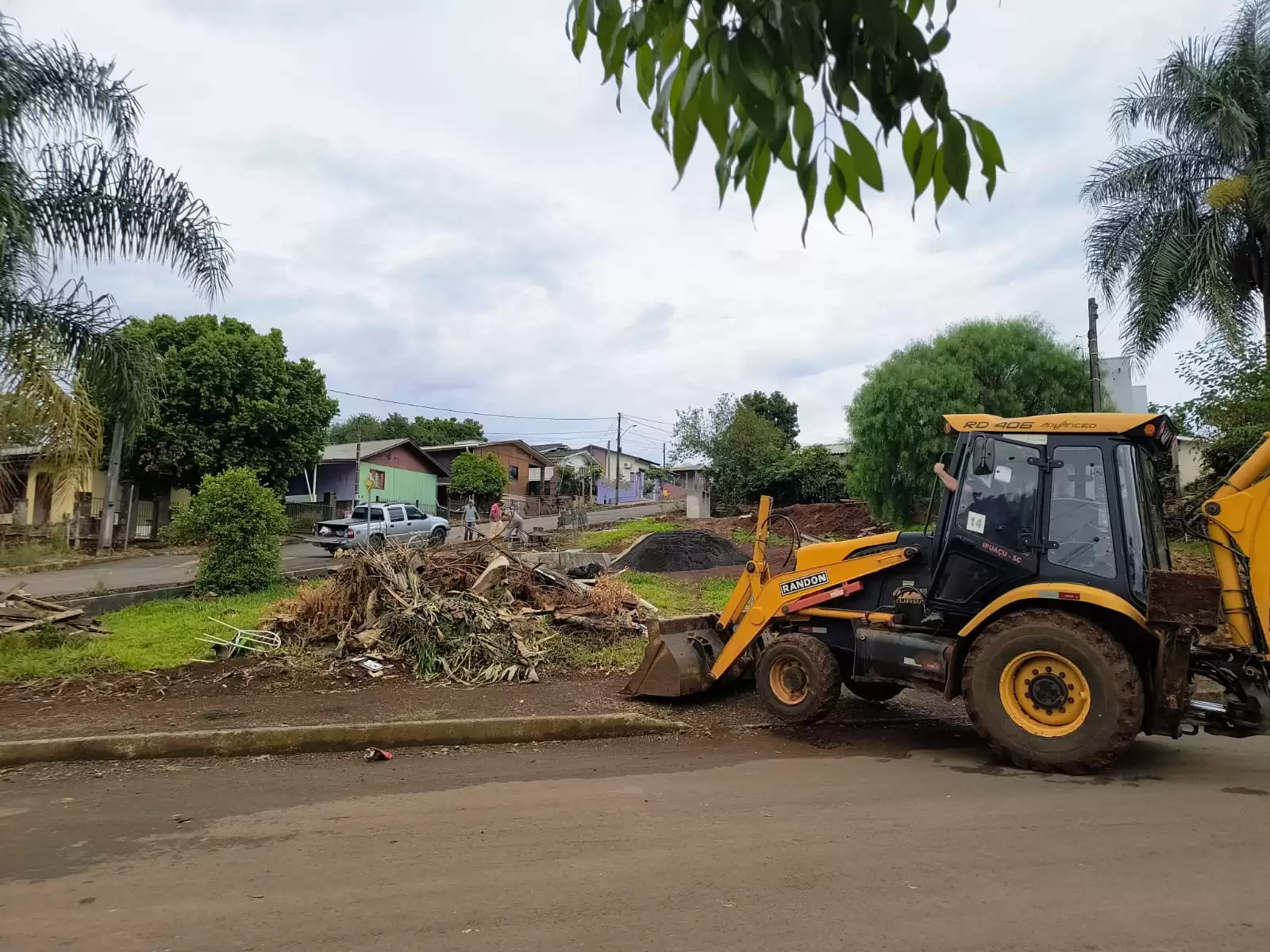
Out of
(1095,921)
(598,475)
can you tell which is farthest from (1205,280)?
(598,475)

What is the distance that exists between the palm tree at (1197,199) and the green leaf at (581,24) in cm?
1905

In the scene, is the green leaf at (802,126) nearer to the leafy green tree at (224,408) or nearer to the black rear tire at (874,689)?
the black rear tire at (874,689)

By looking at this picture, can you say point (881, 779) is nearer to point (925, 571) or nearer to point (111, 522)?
point (925, 571)

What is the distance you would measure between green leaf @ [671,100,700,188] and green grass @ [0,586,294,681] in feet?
32.9

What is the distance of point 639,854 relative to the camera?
4473mm

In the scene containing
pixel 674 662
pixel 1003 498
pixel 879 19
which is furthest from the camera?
pixel 674 662

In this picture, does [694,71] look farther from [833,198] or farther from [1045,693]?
[1045,693]

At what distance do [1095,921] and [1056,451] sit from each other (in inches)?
149

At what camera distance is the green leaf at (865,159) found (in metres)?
1.87

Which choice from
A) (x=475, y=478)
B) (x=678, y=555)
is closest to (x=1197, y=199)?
(x=678, y=555)

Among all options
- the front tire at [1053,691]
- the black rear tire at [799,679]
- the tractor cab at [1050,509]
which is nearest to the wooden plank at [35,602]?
the black rear tire at [799,679]

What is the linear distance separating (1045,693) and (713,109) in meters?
5.58

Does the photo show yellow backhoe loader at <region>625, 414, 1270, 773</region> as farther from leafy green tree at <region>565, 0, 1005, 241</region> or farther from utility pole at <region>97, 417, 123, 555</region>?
utility pole at <region>97, 417, 123, 555</region>

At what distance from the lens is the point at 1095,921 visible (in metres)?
3.63
